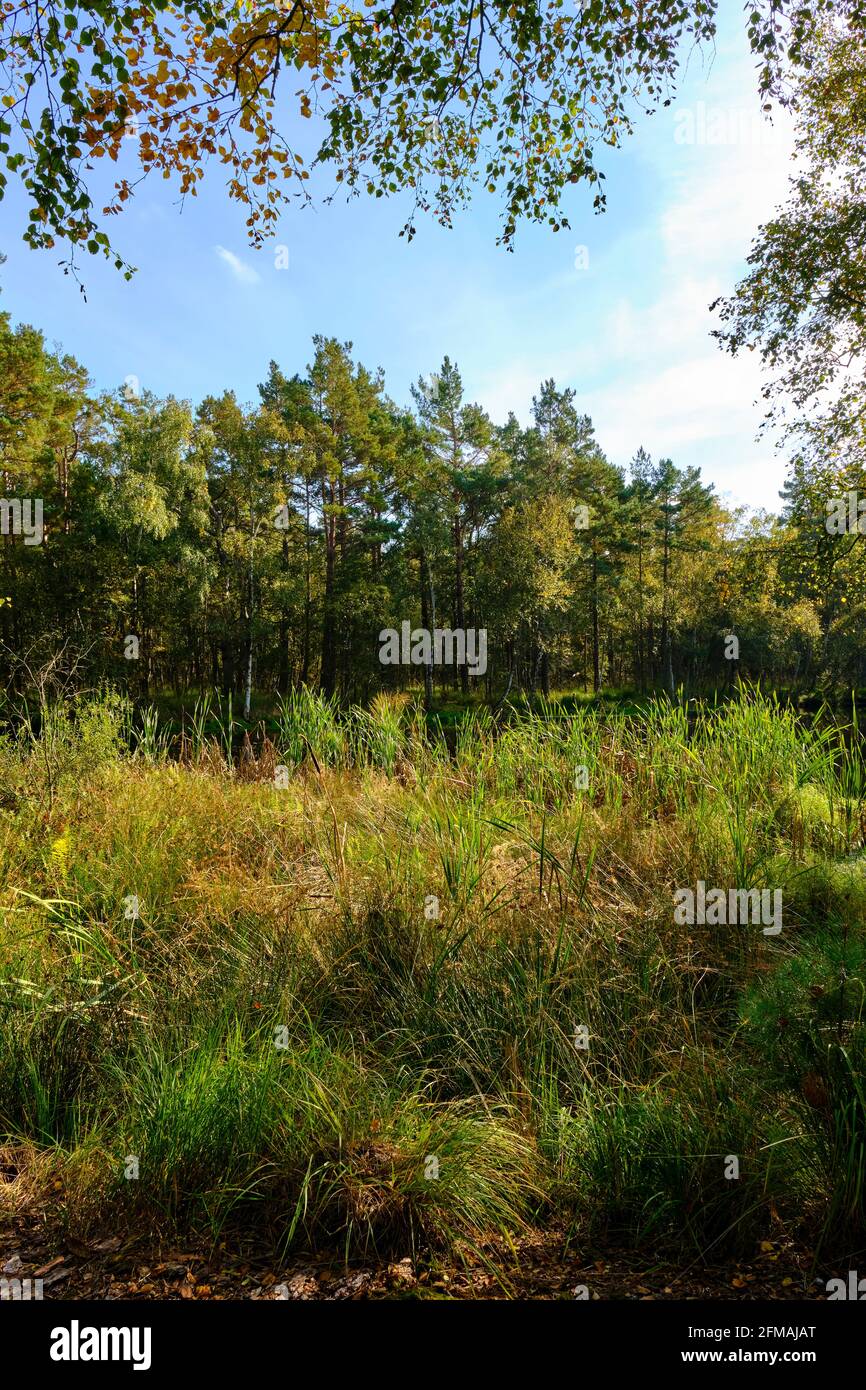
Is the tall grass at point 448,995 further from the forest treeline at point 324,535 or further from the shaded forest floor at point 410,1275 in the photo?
the forest treeline at point 324,535

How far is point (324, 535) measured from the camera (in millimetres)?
35062

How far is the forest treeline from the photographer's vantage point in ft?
96.6

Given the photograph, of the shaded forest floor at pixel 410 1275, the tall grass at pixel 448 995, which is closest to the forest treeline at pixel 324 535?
the tall grass at pixel 448 995

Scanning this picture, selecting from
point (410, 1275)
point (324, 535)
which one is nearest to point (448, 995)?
point (410, 1275)

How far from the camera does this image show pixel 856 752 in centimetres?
545

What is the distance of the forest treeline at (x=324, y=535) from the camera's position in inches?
1159

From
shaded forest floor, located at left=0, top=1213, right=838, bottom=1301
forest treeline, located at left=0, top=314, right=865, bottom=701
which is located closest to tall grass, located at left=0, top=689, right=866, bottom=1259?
shaded forest floor, located at left=0, top=1213, right=838, bottom=1301

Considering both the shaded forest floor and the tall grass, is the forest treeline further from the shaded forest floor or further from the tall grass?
the shaded forest floor

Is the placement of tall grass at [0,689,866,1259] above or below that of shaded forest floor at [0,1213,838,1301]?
above

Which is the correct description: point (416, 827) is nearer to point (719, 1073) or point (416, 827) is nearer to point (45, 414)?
point (719, 1073)

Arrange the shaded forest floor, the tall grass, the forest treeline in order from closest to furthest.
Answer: the shaded forest floor → the tall grass → the forest treeline

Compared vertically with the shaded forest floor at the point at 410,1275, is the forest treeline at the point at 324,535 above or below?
above
